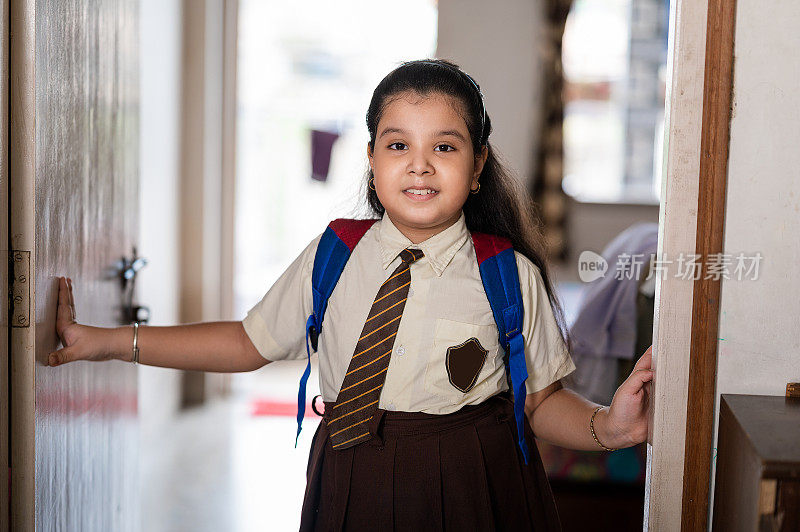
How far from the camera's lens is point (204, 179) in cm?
403

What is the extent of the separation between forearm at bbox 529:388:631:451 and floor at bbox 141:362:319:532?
4.99 feet

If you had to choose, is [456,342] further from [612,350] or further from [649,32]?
[649,32]

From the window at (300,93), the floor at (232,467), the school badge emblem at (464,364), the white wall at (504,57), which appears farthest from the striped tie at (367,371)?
the window at (300,93)

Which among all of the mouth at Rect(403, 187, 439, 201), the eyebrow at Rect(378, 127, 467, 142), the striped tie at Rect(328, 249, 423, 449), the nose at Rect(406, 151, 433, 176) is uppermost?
the eyebrow at Rect(378, 127, 467, 142)

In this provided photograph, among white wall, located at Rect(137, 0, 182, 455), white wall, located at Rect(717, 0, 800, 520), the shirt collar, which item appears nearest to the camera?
white wall, located at Rect(717, 0, 800, 520)

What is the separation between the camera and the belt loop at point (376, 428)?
1.39 metres

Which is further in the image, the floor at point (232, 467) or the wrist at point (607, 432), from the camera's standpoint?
the floor at point (232, 467)

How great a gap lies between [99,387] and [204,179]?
7.60ft

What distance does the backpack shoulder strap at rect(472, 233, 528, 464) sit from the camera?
4.59 ft

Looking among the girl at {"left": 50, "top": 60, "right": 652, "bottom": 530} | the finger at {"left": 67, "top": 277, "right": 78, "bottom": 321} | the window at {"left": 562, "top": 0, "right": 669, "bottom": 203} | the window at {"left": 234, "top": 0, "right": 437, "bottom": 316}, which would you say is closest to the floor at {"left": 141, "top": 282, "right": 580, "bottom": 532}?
the window at {"left": 234, "top": 0, "right": 437, "bottom": 316}

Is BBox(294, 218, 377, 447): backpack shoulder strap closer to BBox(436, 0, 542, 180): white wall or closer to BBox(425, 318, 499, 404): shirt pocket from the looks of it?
BBox(425, 318, 499, 404): shirt pocket

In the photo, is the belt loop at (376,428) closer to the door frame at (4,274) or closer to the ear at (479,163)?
the ear at (479,163)

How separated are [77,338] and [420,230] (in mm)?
672

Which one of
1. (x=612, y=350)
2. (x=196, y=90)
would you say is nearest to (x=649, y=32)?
(x=196, y=90)
